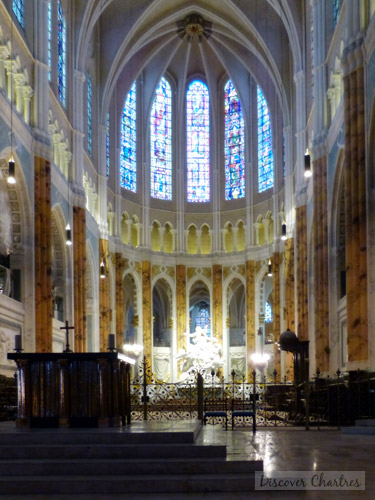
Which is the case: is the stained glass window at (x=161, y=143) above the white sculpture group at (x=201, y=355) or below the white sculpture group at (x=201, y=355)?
above

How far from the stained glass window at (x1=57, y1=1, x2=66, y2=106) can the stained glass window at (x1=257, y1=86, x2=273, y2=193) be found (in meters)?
14.1

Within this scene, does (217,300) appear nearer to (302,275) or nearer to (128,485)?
(302,275)

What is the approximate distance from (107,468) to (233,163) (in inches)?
1432

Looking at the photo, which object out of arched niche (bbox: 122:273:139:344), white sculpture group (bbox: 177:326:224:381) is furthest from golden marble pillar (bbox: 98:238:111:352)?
white sculpture group (bbox: 177:326:224:381)

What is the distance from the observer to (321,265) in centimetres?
2503

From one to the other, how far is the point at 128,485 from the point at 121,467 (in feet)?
1.87

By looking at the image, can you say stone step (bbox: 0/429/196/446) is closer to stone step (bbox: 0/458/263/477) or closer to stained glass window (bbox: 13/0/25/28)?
stone step (bbox: 0/458/263/477)

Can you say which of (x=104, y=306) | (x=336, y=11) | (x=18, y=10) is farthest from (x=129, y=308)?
(x=336, y=11)

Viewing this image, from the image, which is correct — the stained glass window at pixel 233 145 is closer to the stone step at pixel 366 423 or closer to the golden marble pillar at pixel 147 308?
the golden marble pillar at pixel 147 308

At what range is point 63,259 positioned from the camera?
99.0ft

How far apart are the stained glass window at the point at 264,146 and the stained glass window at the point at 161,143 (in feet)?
18.5

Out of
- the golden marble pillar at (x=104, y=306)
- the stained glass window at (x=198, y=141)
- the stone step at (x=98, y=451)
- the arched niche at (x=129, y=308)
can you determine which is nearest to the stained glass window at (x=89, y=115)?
the golden marble pillar at (x=104, y=306)

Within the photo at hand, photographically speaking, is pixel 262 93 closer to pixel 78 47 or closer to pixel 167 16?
pixel 167 16

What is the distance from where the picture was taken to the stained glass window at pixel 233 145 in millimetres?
43312
